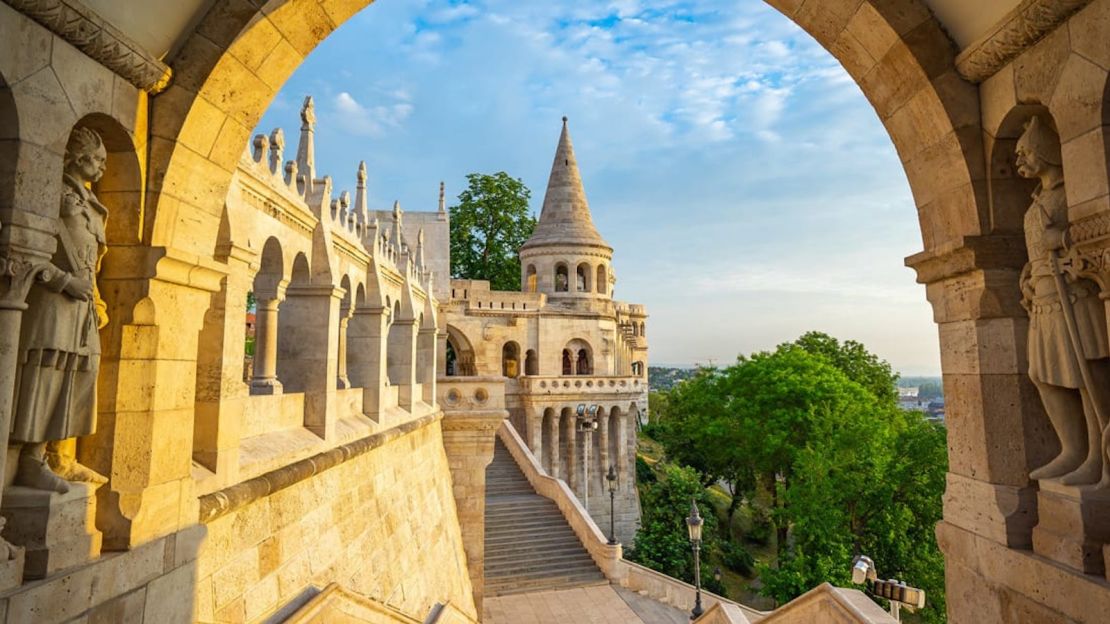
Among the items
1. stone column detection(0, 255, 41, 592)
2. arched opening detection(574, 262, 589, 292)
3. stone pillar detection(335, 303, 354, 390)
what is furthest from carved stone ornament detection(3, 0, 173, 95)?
arched opening detection(574, 262, 589, 292)

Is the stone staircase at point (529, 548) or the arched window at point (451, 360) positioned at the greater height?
the arched window at point (451, 360)

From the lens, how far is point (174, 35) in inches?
144

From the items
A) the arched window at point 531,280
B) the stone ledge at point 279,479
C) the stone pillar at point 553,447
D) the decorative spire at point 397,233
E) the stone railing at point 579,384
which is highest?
the arched window at point 531,280

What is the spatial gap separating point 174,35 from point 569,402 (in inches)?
1143

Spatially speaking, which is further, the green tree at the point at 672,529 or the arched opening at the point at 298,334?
the green tree at the point at 672,529

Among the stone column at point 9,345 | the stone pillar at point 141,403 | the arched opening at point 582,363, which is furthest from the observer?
the arched opening at point 582,363

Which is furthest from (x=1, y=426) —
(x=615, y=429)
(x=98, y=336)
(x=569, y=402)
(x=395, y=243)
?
(x=615, y=429)

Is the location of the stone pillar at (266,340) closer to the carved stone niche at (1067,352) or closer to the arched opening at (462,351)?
the carved stone niche at (1067,352)

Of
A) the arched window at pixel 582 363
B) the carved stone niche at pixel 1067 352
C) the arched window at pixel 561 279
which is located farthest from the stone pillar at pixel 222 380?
the arched window at pixel 561 279

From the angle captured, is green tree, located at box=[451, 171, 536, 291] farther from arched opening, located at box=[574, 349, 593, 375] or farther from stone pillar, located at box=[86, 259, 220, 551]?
stone pillar, located at box=[86, 259, 220, 551]

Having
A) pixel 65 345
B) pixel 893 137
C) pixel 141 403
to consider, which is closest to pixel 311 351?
pixel 141 403

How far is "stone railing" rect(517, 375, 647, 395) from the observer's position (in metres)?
31.4

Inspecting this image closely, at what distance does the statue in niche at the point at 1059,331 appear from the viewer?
10.3 ft

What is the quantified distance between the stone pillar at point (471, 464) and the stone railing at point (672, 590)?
4451 millimetres
